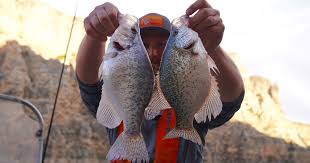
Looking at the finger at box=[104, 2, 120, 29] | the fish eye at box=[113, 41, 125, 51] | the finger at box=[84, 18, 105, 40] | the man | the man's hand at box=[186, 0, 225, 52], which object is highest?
the man's hand at box=[186, 0, 225, 52]

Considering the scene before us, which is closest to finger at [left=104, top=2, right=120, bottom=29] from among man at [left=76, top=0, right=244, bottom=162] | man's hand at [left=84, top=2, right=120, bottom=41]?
man's hand at [left=84, top=2, right=120, bottom=41]

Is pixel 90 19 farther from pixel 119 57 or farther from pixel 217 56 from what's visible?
pixel 217 56

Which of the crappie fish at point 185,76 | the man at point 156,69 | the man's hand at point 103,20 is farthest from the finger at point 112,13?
the crappie fish at point 185,76

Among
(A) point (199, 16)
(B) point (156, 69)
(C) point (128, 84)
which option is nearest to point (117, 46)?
(C) point (128, 84)

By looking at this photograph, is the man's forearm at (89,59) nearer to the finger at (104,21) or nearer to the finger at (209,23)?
the finger at (104,21)

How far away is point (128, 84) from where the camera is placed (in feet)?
7.34

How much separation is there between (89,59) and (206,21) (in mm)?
977

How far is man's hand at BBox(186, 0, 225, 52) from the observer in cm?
250

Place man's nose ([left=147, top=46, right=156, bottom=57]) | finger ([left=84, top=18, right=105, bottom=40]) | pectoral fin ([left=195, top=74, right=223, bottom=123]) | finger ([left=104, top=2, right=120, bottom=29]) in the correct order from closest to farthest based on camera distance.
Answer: pectoral fin ([left=195, top=74, right=223, bottom=123]) < finger ([left=104, top=2, right=120, bottom=29]) < finger ([left=84, top=18, right=105, bottom=40]) < man's nose ([left=147, top=46, right=156, bottom=57])

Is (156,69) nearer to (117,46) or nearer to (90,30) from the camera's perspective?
(90,30)

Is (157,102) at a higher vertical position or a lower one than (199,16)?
lower

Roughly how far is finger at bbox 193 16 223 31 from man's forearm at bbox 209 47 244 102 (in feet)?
1.20

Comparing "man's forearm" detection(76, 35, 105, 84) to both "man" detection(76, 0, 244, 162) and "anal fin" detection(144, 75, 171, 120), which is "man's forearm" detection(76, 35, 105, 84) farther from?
"anal fin" detection(144, 75, 171, 120)

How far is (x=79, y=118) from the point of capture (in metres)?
26.6
